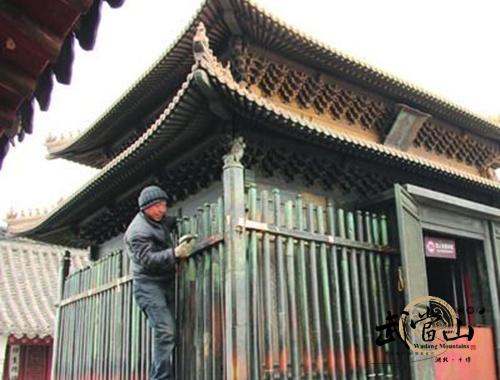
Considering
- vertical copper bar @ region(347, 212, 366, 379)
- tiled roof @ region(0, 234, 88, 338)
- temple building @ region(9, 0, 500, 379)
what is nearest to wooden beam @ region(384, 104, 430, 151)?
temple building @ region(9, 0, 500, 379)

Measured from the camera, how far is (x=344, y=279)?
6238 mm

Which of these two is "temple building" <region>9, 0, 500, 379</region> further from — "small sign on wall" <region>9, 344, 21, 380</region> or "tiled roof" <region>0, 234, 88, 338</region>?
"small sign on wall" <region>9, 344, 21, 380</region>

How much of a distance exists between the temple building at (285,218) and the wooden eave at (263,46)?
0.03m

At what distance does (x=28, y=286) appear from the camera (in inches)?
670

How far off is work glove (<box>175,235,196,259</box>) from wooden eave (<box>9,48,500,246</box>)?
1.19m

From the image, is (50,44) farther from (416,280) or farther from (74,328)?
(74,328)

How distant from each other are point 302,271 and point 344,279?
0.65 m

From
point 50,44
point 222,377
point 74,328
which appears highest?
point 50,44

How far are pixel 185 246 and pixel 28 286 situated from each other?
12814 mm

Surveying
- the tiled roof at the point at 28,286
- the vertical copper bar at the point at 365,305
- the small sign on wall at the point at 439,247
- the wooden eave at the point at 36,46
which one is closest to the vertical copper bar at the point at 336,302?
the vertical copper bar at the point at 365,305

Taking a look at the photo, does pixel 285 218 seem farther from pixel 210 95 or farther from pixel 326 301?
pixel 210 95

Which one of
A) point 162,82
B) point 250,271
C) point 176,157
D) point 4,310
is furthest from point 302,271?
point 4,310

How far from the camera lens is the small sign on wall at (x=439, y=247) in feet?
23.9

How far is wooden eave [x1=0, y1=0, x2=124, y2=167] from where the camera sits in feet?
7.05
